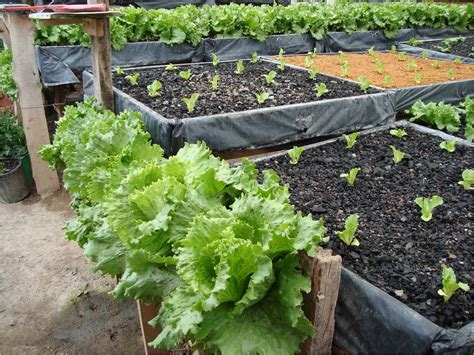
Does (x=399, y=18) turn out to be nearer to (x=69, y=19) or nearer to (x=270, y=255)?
(x=69, y=19)

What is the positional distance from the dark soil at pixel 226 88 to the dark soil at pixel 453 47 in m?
4.08

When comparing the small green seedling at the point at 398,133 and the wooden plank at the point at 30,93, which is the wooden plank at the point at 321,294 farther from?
the wooden plank at the point at 30,93

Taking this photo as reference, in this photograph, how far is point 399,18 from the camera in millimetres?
9648

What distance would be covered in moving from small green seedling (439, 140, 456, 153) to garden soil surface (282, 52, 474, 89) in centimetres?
160

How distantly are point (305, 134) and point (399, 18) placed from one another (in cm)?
675

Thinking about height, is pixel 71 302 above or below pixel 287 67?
below

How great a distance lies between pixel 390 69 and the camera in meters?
6.50

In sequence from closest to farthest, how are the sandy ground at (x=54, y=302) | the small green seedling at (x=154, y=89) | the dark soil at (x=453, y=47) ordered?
the sandy ground at (x=54, y=302) < the small green seedling at (x=154, y=89) < the dark soil at (x=453, y=47)

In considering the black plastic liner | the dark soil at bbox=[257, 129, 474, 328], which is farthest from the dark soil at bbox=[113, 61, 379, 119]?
the dark soil at bbox=[257, 129, 474, 328]

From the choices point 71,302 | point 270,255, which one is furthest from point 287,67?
point 270,255

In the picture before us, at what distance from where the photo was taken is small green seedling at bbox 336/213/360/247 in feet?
7.77

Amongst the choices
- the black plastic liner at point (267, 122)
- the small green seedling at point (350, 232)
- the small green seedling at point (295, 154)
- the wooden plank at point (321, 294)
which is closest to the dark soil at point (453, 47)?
the black plastic liner at point (267, 122)

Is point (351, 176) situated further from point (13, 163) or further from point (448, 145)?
point (13, 163)

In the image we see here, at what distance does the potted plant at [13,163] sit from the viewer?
17.7 ft
